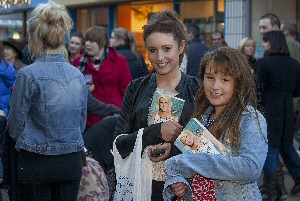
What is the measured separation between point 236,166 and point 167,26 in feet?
3.24

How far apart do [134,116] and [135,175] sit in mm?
339

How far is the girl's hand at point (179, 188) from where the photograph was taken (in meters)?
2.98

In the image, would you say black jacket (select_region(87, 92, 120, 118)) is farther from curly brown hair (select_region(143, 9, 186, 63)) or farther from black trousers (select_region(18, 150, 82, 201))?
curly brown hair (select_region(143, 9, 186, 63))

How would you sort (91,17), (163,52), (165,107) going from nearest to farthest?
(165,107) → (163,52) → (91,17)

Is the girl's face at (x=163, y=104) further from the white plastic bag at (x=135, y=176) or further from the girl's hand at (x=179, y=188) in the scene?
the girl's hand at (x=179, y=188)

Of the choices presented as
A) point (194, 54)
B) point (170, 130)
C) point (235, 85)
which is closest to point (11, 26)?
point (194, 54)

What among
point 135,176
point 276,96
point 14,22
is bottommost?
point 135,176


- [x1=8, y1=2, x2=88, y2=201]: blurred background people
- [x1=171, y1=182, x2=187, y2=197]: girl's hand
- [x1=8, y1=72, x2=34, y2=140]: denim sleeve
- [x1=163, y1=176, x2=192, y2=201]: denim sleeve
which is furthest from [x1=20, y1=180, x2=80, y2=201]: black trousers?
→ [x1=171, y1=182, x2=187, y2=197]: girl's hand

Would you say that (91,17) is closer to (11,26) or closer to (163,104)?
(11,26)

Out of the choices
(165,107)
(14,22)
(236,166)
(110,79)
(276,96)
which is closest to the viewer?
(236,166)

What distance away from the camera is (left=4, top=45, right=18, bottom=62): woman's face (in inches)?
345

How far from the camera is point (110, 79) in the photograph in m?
7.00

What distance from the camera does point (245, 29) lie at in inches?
512

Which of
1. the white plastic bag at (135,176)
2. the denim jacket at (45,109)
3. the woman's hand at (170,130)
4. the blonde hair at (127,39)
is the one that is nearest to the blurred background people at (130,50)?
Answer: the blonde hair at (127,39)
